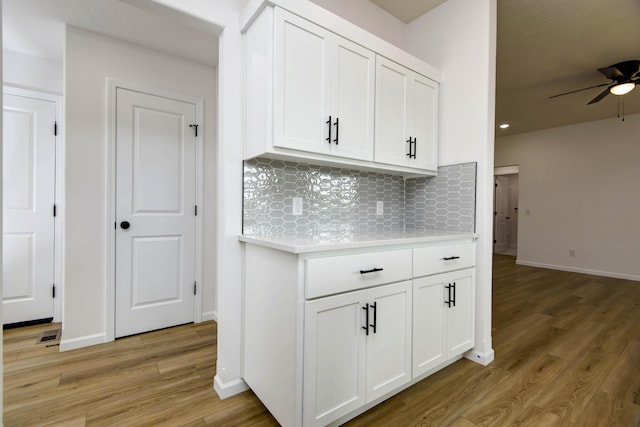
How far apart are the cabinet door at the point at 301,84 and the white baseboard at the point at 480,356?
71.6 inches

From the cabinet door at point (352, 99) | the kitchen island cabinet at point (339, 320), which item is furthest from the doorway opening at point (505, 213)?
the cabinet door at point (352, 99)

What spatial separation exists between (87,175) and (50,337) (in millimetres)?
1412

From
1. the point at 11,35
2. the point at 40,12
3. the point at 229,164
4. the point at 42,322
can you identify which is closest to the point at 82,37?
the point at 40,12

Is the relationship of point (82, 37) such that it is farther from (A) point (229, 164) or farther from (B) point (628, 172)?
(B) point (628, 172)

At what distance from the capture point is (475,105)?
221cm

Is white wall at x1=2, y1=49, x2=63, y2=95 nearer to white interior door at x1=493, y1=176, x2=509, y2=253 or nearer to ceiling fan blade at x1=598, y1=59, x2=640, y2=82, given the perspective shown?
ceiling fan blade at x1=598, y1=59, x2=640, y2=82

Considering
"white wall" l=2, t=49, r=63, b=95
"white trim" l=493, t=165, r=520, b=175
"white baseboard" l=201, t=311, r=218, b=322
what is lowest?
"white baseboard" l=201, t=311, r=218, b=322

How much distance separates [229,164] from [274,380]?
1.19 m

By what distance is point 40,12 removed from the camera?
2.15m

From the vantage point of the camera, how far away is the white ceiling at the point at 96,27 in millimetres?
2090

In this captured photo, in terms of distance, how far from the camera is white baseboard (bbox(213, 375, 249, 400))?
177 centimetres

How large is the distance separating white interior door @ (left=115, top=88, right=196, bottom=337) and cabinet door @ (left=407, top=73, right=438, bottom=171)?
2016 mm

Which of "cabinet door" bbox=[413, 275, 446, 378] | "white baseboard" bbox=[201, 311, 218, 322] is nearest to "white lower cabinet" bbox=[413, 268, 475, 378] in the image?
"cabinet door" bbox=[413, 275, 446, 378]

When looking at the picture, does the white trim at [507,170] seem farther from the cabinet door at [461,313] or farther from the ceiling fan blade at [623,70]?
the cabinet door at [461,313]
